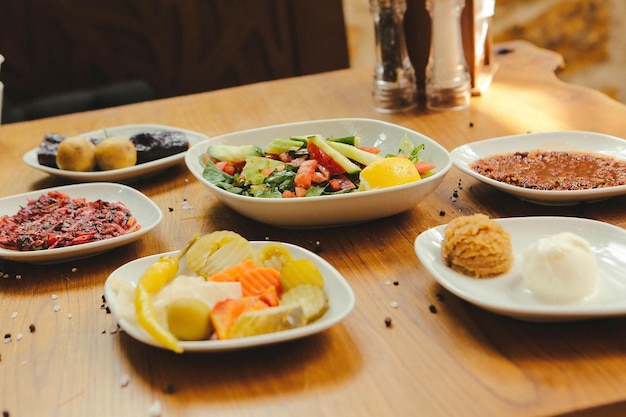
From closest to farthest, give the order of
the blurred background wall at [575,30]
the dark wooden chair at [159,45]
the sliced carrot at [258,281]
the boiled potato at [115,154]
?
the sliced carrot at [258,281]
the boiled potato at [115,154]
the blurred background wall at [575,30]
the dark wooden chair at [159,45]

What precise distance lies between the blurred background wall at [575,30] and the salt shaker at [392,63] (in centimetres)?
139

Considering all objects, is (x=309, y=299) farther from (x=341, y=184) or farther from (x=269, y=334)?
(x=341, y=184)

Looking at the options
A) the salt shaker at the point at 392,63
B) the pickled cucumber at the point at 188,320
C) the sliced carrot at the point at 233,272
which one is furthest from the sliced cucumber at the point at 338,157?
the salt shaker at the point at 392,63

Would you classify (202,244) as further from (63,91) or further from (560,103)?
(63,91)

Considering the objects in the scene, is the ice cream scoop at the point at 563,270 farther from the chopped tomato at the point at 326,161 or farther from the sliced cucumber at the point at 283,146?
the sliced cucumber at the point at 283,146

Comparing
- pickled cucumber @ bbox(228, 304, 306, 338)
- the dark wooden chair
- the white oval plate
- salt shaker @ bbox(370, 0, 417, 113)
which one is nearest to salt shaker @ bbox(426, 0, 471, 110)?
salt shaker @ bbox(370, 0, 417, 113)

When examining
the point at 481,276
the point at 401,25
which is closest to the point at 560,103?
the point at 401,25

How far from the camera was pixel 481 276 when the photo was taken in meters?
1.00

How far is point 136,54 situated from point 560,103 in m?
2.38

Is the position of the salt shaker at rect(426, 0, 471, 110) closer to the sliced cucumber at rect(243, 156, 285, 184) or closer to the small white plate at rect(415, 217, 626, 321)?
the sliced cucumber at rect(243, 156, 285, 184)

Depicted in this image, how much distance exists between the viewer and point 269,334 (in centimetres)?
87

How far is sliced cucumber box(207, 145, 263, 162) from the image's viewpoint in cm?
146

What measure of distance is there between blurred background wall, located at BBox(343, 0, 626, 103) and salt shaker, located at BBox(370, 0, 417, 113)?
1.39 meters

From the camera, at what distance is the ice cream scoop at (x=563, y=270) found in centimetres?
91
